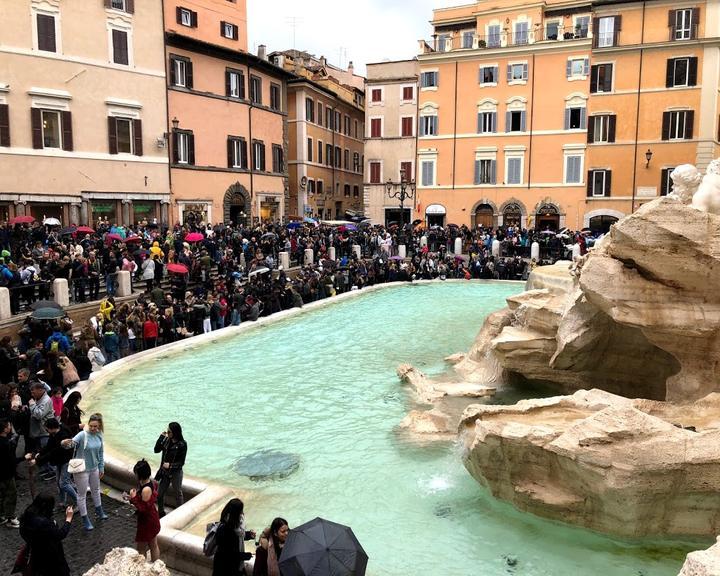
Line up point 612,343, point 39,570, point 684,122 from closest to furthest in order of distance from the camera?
point 39,570 → point 612,343 → point 684,122

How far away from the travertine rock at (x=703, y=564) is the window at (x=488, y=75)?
40304 mm

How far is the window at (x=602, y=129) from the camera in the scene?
38.5 meters

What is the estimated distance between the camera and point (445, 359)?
14594 mm

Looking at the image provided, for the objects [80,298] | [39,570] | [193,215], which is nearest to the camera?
[39,570]

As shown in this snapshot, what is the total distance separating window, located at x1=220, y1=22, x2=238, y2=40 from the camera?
1425 inches

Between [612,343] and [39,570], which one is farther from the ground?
[612,343]

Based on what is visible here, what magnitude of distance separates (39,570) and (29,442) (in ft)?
11.1

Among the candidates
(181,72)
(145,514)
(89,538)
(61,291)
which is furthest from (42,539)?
(181,72)

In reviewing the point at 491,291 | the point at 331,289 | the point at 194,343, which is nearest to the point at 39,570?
the point at 194,343

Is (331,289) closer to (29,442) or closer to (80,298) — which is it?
(80,298)

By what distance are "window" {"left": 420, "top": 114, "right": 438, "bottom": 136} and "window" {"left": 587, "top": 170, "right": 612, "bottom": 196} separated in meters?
10.4

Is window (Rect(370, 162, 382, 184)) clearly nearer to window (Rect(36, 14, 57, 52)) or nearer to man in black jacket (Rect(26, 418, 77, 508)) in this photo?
window (Rect(36, 14, 57, 52))

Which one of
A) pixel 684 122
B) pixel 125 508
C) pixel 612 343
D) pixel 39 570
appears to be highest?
pixel 684 122

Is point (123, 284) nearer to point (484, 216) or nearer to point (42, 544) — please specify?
point (42, 544)
